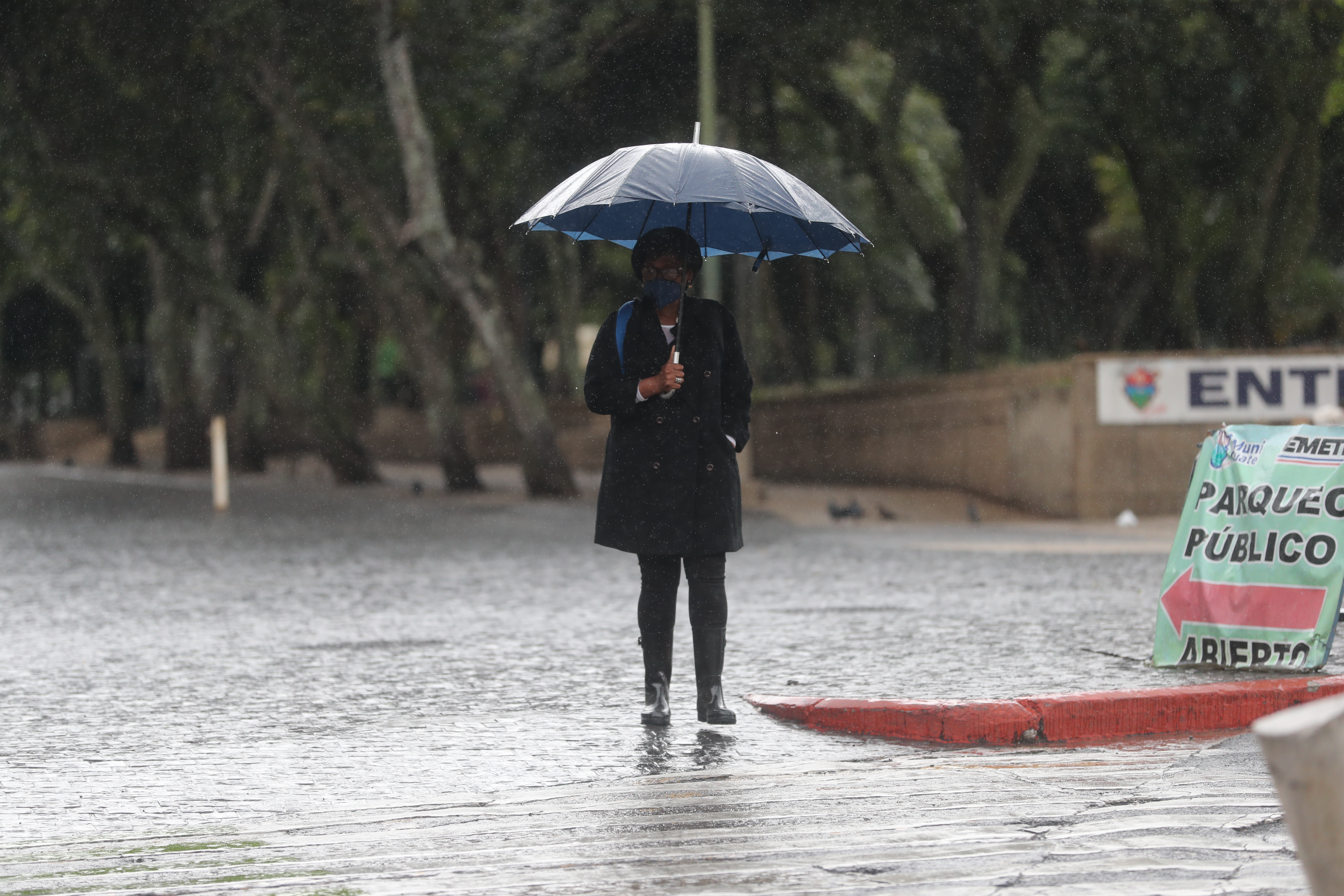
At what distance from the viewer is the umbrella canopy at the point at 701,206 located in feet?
20.9

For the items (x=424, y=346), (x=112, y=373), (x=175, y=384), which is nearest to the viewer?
(x=424, y=346)

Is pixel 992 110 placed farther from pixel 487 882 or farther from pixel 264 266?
pixel 487 882

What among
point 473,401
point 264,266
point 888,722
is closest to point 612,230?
point 888,722

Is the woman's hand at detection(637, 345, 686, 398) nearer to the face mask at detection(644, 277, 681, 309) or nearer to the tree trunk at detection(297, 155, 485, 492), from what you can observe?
the face mask at detection(644, 277, 681, 309)

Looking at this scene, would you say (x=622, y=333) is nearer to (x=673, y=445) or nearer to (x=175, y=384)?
(x=673, y=445)

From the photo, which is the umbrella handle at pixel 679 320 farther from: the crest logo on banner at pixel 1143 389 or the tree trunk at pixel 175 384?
the tree trunk at pixel 175 384

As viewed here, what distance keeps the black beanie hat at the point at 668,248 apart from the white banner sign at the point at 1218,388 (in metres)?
13.2

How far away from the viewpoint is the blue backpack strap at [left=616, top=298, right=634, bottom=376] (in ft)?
21.5

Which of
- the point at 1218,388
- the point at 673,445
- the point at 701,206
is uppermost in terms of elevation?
the point at 701,206

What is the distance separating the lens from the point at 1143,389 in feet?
62.6

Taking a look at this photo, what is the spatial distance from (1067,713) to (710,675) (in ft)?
4.26

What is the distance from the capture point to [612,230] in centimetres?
702

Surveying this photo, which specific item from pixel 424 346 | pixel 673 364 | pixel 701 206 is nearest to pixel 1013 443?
pixel 424 346

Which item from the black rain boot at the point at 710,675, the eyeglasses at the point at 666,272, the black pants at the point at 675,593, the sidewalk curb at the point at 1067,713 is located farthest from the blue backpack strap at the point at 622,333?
the sidewalk curb at the point at 1067,713
